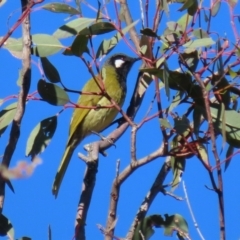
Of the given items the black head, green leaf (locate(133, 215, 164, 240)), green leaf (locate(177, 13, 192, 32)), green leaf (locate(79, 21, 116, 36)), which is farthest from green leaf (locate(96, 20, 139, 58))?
the black head

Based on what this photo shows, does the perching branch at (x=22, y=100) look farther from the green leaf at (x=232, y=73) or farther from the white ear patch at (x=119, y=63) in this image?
the white ear patch at (x=119, y=63)

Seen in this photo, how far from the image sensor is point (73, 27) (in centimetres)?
159

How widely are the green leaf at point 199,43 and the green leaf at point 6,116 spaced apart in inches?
21.8

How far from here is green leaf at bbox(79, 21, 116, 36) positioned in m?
1.63

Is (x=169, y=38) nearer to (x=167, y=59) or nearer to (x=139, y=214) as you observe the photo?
(x=167, y=59)

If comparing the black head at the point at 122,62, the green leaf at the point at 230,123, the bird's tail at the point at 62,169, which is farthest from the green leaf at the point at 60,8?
the black head at the point at 122,62

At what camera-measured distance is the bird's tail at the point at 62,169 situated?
8.75ft

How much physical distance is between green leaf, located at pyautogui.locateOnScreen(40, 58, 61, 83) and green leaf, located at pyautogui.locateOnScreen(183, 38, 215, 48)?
1.16ft

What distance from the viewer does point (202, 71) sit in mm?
1554

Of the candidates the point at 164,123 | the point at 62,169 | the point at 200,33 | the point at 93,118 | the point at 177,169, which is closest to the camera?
the point at 164,123

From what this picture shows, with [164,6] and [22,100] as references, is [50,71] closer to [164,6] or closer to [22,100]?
[164,6]

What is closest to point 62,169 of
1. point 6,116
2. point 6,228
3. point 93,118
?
point 93,118

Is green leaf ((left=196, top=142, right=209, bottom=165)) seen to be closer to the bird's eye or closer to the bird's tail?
the bird's tail

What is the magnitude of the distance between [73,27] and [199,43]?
328 mm
